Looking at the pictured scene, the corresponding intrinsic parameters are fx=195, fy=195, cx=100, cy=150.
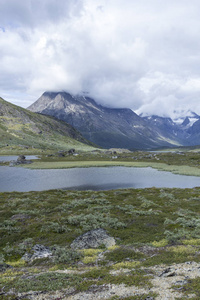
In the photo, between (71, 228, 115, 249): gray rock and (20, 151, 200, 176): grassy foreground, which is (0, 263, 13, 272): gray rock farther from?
(20, 151, 200, 176): grassy foreground

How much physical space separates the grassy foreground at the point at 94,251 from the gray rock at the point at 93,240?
796 mm

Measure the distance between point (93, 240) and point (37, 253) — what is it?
5.96m

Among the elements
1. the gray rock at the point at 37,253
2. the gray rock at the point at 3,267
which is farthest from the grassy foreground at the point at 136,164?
the gray rock at the point at 3,267

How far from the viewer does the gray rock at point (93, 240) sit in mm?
20847

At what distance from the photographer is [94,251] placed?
62.7 ft

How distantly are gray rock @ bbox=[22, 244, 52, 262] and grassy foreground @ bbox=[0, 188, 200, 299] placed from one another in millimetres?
652

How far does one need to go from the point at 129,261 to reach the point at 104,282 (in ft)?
15.9

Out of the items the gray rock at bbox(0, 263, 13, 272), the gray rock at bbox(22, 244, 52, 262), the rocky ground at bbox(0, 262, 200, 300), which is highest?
the rocky ground at bbox(0, 262, 200, 300)

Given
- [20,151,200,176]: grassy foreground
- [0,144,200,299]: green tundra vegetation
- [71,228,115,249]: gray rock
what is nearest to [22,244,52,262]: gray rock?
[0,144,200,299]: green tundra vegetation

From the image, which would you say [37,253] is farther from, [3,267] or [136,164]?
[136,164]

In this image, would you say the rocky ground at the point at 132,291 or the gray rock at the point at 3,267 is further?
the gray rock at the point at 3,267

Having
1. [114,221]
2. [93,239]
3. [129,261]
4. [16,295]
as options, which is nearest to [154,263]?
[129,261]

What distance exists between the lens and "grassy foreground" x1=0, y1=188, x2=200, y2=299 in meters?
12.0

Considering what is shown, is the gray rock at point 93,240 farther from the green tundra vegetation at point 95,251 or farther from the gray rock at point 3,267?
the gray rock at point 3,267
